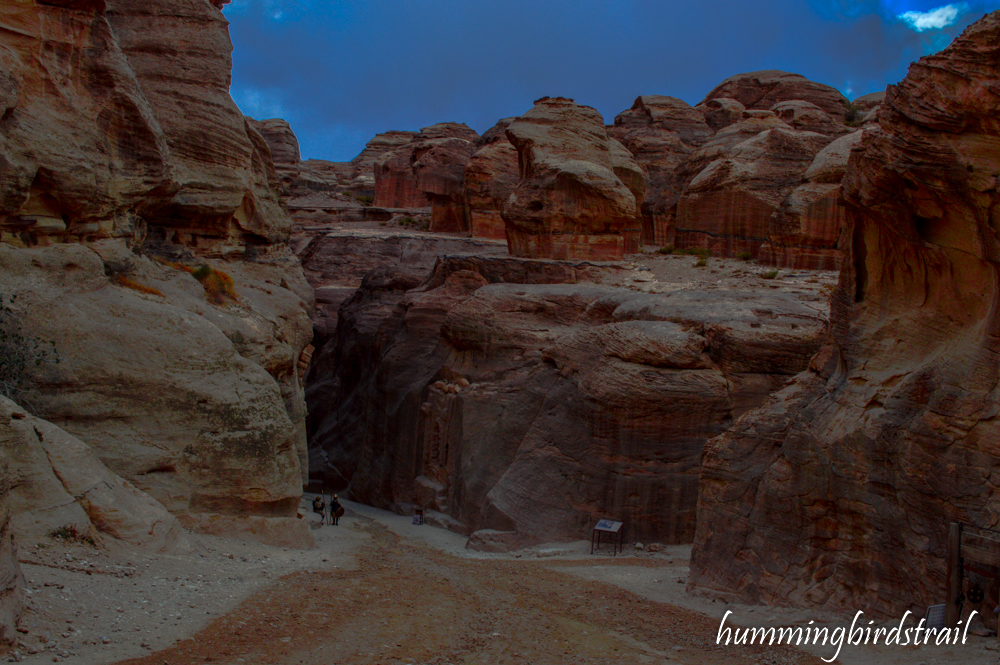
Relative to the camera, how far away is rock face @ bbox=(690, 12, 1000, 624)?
27.6 feet

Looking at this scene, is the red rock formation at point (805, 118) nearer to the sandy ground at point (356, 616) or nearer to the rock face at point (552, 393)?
the rock face at point (552, 393)

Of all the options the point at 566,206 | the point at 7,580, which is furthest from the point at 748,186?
the point at 7,580

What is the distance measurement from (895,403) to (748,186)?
58.5 feet

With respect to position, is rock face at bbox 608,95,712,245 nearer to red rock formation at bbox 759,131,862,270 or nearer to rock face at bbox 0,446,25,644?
red rock formation at bbox 759,131,862,270

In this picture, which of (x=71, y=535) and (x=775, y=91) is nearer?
(x=71, y=535)

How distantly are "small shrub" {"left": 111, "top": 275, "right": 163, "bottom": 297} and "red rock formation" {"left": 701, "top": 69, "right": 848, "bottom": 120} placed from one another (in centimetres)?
3999

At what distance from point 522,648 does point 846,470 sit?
409 cm

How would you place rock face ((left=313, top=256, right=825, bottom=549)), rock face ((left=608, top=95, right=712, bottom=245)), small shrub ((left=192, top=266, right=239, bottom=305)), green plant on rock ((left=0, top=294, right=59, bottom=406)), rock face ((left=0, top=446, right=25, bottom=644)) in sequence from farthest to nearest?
1. rock face ((left=608, top=95, right=712, bottom=245))
2. small shrub ((left=192, top=266, right=239, bottom=305))
3. rock face ((left=313, top=256, right=825, bottom=549))
4. green plant on rock ((left=0, top=294, right=59, bottom=406))
5. rock face ((left=0, top=446, right=25, bottom=644))

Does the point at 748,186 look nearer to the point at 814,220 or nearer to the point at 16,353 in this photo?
the point at 814,220

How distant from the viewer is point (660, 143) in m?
41.9

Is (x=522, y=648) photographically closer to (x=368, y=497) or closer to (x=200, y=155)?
(x=200, y=155)

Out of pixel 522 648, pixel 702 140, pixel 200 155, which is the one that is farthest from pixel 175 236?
pixel 702 140

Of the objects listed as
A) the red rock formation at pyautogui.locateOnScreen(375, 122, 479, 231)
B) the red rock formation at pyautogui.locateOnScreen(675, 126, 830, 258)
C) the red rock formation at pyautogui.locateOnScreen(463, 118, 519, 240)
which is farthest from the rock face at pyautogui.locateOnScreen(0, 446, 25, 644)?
the red rock formation at pyautogui.locateOnScreen(375, 122, 479, 231)

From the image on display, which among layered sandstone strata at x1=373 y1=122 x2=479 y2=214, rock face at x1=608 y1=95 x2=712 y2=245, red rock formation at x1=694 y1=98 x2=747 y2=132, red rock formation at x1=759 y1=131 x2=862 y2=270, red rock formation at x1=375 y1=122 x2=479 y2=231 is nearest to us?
red rock formation at x1=759 y1=131 x2=862 y2=270
